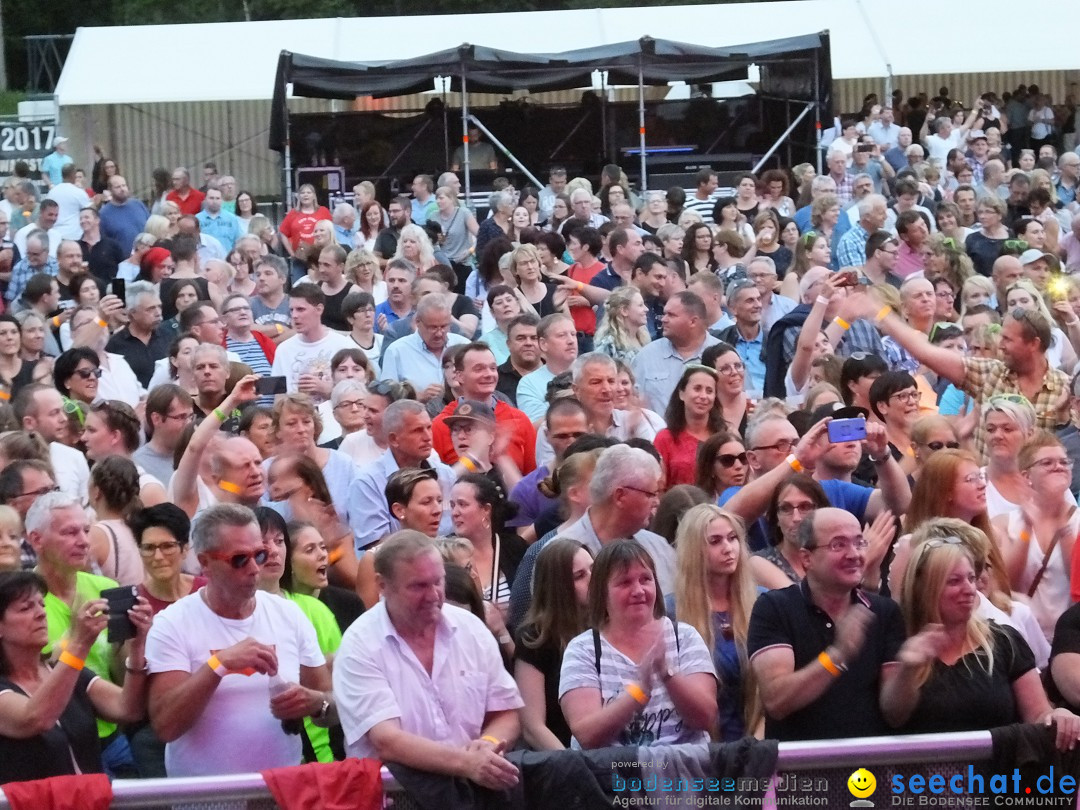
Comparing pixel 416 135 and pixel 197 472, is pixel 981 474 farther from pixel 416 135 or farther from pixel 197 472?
pixel 416 135

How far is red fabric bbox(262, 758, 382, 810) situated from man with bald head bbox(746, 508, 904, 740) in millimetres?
1112

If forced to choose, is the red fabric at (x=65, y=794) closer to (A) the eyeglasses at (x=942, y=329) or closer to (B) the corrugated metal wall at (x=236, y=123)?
(A) the eyeglasses at (x=942, y=329)

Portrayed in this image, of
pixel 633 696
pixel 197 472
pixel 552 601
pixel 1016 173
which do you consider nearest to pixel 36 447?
pixel 197 472

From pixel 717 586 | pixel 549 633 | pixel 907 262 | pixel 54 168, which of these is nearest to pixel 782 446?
pixel 717 586

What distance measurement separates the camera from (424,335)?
8.91m

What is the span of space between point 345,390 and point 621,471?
2567 mm

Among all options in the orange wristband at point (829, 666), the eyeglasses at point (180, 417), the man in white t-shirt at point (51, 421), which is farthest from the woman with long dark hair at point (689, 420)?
the orange wristband at point (829, 666)

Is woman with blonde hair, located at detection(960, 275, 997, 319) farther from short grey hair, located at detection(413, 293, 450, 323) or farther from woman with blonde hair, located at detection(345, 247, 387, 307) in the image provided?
woman with blonde hair, located at detection(345, 247, 387, 307)

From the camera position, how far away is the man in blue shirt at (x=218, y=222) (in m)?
16.5

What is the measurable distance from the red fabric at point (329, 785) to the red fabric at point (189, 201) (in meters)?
14.1

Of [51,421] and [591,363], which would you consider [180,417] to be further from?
[591,363]

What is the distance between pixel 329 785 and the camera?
4.06 m

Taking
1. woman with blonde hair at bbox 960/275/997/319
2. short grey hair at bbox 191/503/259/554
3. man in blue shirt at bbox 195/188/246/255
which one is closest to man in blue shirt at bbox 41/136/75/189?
man in blue shirt at bbox 195/188/246/255

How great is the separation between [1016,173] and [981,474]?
10.9m
